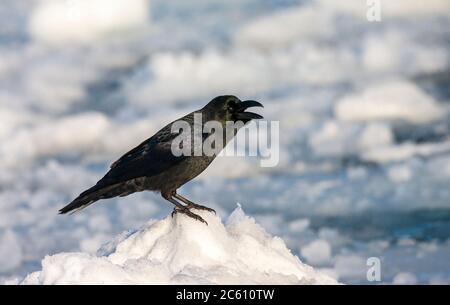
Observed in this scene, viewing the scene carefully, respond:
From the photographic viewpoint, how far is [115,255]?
12.5 meters

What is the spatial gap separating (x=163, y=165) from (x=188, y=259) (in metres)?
3.04

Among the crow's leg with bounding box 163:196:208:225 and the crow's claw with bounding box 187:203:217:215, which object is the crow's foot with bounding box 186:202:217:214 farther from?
the crow's leg with bounding box 163:196:208:225

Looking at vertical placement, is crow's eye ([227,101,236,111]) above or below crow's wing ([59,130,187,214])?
above

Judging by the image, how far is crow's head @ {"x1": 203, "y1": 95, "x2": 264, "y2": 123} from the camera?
48.0 ft

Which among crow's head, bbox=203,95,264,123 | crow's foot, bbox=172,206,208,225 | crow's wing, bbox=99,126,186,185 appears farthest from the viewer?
crow's head, bbox=203,95,264,123

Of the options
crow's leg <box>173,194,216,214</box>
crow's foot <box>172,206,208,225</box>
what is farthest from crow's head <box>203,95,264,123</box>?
crow's foot <box>172,206,208,225</box>

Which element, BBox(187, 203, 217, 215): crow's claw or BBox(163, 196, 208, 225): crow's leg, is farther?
BBox(187, 203, 217, 215): crow's claw

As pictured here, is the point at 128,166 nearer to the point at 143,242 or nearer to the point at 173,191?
the point at 173,191

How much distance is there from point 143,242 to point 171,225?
2.10 ft

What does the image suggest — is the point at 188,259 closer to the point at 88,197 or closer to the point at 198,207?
the point at 198,207

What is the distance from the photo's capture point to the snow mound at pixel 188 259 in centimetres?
1004
